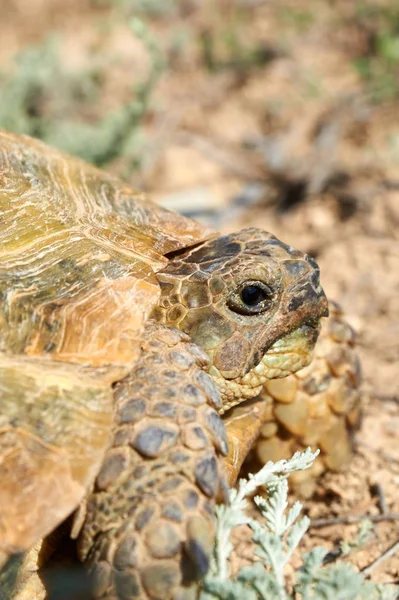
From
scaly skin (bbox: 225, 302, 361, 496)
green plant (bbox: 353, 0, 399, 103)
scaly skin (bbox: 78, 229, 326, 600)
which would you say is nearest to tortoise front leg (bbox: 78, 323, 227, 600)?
scaly skin (bbox: 78, 229, 326, 600)

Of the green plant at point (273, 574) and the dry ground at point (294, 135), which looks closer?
the green plant at point (273, 574)

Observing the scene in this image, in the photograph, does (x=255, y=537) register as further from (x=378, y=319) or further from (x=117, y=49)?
(x=117, y=49)

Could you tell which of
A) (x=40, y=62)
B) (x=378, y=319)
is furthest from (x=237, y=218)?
(x=40, y=62)

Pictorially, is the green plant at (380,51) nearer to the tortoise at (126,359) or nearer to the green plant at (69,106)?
the green plant at (69,106)

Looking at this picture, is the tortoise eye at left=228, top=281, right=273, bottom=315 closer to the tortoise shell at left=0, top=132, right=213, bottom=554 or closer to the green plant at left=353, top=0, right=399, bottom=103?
the tortoise shell at left=0, top=132, right=213, bottom=554

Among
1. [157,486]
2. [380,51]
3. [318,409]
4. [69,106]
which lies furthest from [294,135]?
[157,486]

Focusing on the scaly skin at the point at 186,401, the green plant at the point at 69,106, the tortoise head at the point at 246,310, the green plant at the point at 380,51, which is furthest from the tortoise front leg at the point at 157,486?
the green plant at the point at 380,51

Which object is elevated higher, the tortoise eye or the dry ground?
the dry ground
